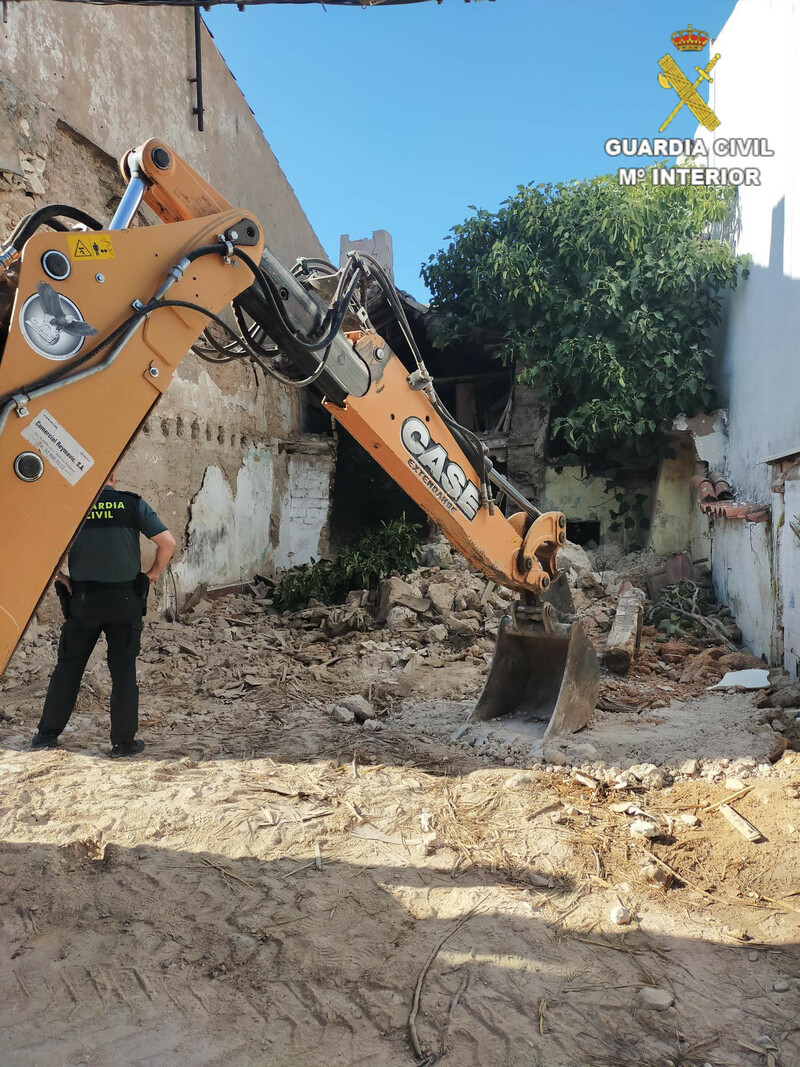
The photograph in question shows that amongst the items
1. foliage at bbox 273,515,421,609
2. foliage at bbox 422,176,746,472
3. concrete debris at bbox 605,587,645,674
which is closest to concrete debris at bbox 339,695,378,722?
concrete debris at bbox 605,587,645,674

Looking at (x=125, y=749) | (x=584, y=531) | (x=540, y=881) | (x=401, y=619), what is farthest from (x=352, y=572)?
(x=540, y=881)

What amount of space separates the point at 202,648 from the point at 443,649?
2.45 meters

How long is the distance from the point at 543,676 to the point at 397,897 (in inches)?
105

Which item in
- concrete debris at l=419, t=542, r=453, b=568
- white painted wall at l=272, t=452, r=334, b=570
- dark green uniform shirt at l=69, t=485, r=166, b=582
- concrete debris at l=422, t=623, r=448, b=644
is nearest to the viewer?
dark green uniform shirt at l=69, t=485, r=166, b=582

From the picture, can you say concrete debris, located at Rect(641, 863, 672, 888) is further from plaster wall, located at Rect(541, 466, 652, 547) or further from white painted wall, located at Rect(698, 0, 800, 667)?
plaster wall, located at Rect(541, 466, 652, 547)

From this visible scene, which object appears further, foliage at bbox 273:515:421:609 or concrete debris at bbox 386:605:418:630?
foliage at bbox 273:515:421:609

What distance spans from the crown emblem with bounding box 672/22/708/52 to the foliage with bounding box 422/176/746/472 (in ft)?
5.71

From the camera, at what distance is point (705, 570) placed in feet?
32.7

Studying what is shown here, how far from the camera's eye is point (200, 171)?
29.2ft

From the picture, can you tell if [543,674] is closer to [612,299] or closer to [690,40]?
[612,299]

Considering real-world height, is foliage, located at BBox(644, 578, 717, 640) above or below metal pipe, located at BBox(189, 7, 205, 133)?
below

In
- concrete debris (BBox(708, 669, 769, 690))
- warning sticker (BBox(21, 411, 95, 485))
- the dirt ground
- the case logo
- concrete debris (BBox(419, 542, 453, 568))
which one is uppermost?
the case logo

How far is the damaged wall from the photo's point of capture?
646 cm

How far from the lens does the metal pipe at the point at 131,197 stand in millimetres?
2635
